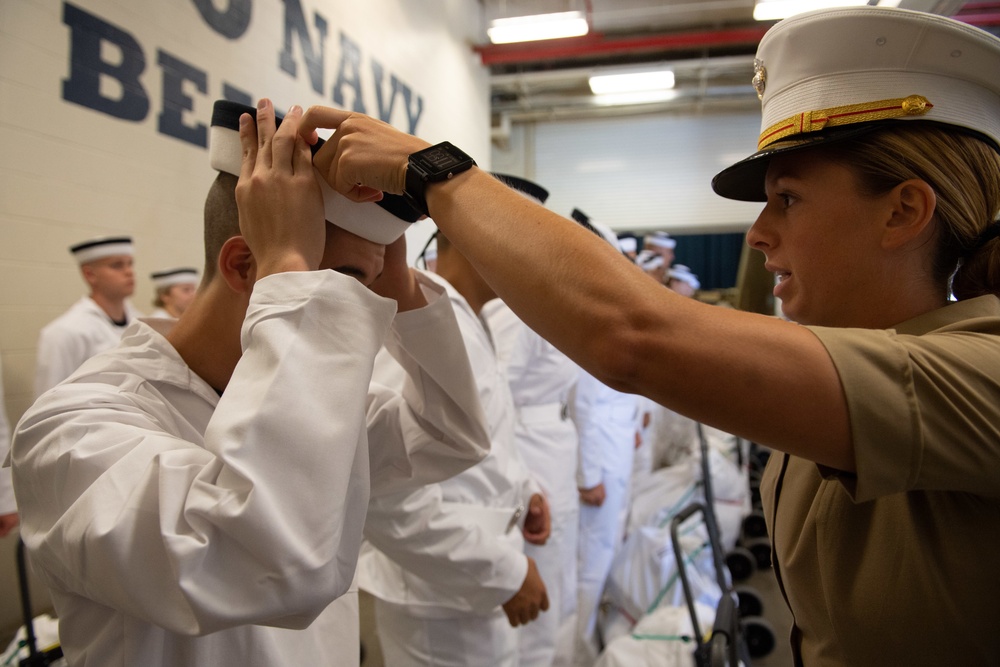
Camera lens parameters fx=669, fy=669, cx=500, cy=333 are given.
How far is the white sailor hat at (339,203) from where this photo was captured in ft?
3.59

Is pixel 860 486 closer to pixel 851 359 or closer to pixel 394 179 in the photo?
pixel 851 359

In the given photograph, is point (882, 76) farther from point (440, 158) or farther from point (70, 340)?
point (70, 340)

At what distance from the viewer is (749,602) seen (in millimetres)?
4164

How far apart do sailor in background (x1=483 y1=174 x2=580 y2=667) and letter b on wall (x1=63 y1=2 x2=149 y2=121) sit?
2.26 meters

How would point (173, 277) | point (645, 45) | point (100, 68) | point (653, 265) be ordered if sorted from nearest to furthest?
point (100, 68) < point (173, 277) < point (653, 265) < point (645, 45)

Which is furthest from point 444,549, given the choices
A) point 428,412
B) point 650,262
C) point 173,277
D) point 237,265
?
point 650,262

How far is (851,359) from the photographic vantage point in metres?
0.74

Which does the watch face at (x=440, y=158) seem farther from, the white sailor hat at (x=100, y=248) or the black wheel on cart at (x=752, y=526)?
the black wheel on cart at (x=752, y=526)

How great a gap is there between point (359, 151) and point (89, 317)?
3.57m

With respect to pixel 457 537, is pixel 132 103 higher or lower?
higher

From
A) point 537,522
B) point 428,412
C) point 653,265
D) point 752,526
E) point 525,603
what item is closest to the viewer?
point 428,412

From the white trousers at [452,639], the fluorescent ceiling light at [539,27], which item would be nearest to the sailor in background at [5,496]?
the white trousers at [452,639]

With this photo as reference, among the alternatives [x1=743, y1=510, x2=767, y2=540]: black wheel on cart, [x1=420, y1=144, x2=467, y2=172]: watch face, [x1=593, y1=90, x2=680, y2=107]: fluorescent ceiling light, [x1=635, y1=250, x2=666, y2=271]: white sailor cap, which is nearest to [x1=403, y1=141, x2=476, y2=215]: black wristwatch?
[x1=420, y1=144, x2=467, y2=172]: watch face

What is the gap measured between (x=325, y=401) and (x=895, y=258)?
83cm
